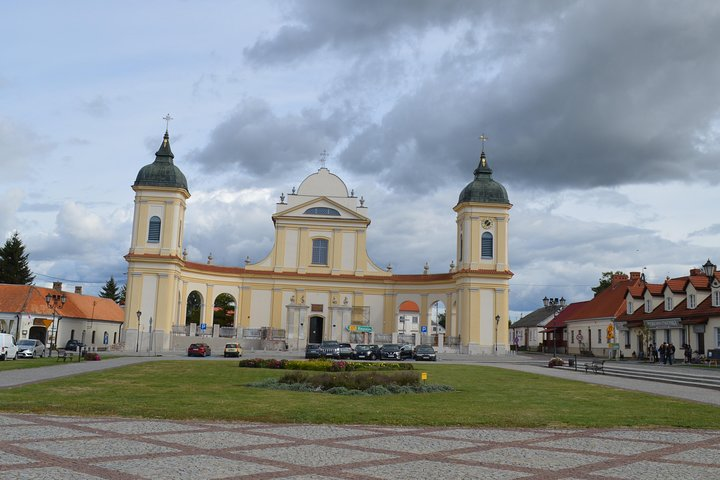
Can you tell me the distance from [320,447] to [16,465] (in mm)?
4214

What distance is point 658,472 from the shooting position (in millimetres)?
9516

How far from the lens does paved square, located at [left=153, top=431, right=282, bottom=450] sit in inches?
426

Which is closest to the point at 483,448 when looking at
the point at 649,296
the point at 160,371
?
the point at 160,371

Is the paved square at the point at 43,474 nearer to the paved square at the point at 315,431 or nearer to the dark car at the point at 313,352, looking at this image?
the paved square at the point at 315,431

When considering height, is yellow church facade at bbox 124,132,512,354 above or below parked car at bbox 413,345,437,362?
above

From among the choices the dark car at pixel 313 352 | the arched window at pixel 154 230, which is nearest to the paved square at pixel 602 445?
the dark car at pixel 313 352

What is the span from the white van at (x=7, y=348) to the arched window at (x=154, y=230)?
21230 millimetres

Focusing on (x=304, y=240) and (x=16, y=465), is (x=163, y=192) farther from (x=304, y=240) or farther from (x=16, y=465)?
(x=16, y=465)

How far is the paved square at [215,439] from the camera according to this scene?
35.5 feet

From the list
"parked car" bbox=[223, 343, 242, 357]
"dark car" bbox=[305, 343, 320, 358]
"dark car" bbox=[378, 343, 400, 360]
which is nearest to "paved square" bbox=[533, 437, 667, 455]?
"dark car" bbox=[305, 343, 320, 358]

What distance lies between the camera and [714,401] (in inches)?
776

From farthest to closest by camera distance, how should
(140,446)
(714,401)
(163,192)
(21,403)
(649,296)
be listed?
(163,192), (649,296), (714,401), (21,403), (140,446)

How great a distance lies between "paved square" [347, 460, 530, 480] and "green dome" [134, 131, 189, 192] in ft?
175

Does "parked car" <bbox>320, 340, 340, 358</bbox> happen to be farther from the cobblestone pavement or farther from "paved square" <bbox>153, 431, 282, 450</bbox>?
"paved square" <bbox>153, 431, 282, 450</bbox>
